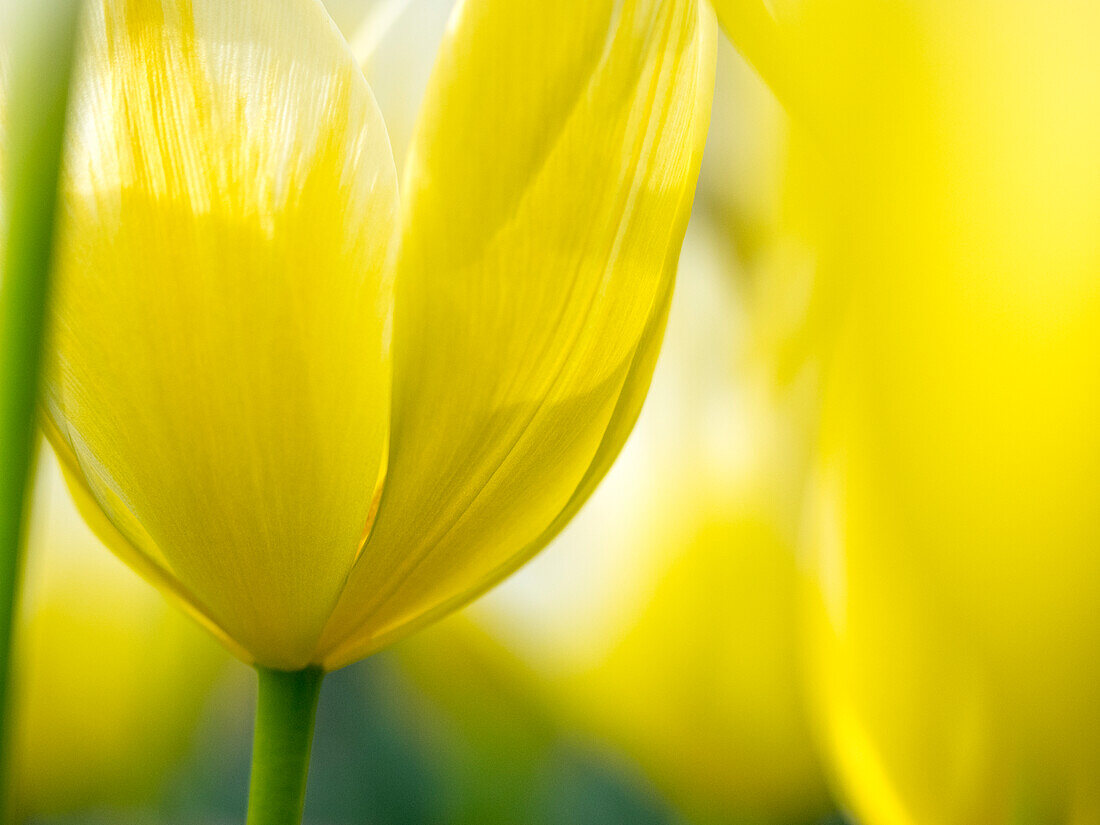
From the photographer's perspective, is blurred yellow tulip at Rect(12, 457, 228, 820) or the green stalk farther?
blurred yellow tulip at Rect(12, 457, 228, 820)

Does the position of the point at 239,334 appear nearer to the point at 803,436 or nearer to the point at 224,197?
the point at 224,197

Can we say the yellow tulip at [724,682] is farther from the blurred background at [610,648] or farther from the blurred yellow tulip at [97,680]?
the blurred yellow tulip at [97,680]

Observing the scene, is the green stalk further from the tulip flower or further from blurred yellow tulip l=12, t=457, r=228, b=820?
blurred yellow tulip l=12, t=457, r=228, b=820

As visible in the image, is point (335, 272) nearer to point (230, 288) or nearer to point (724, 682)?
point (230, 288)

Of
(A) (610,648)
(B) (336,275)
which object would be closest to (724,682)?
(A) (610,648)

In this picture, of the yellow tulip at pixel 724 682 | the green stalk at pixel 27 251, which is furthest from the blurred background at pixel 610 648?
the green stalk at pixel 27 251

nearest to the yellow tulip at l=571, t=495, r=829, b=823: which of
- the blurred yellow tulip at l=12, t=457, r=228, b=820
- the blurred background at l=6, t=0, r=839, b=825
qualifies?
the blurred background at l=6, t=0, r=839, b=825

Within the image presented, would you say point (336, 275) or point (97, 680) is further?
point (97, 680)
